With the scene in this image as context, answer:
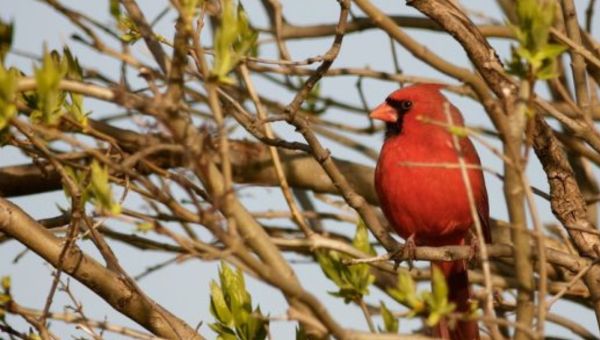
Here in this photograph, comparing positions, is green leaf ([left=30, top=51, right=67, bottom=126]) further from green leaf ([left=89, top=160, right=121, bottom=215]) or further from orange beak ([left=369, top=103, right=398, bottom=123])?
orange beak ([left=369, top=103, right=398, bottom=123])

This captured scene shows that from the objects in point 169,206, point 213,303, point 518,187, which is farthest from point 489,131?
point 169,206

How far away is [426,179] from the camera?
11.7ft

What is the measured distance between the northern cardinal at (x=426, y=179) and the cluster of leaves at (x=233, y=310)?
1054mm

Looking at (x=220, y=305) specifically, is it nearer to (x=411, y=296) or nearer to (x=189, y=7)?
(x=411, y=296)

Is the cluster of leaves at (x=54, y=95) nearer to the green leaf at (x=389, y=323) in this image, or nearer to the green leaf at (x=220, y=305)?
the green leaf at (x=220, y=305)

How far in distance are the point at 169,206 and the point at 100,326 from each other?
0.97 feet

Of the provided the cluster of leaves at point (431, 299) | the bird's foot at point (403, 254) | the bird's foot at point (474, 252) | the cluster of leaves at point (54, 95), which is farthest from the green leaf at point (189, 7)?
the bird's foot at point (474, 252)

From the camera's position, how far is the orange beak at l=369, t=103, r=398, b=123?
145 inches

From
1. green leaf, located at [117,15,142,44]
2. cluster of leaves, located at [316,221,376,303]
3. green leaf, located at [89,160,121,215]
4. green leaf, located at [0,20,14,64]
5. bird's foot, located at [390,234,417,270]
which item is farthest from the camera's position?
bird's foot, located at [390,234,417,270]

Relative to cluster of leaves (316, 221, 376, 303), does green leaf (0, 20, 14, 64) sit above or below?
above

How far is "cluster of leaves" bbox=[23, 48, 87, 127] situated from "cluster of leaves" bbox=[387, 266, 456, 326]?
627mm

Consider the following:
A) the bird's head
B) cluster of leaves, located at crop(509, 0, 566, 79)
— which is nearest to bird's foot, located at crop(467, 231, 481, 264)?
the bird's head

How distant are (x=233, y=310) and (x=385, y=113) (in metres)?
1.41

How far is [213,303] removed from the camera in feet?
8.15
